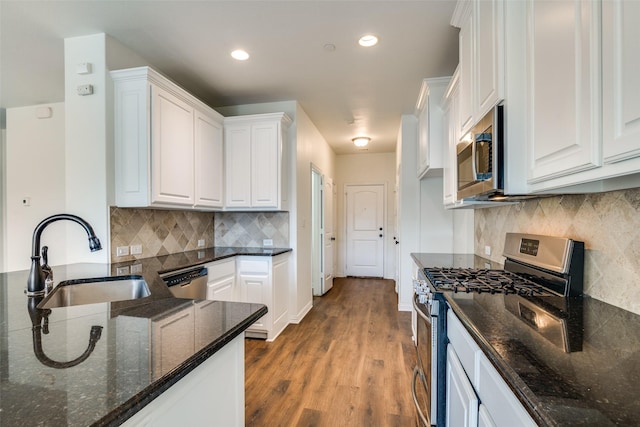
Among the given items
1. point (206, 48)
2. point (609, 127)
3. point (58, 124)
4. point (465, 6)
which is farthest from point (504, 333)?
point (58, 124)

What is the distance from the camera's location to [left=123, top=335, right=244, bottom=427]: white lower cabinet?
2.30 ft

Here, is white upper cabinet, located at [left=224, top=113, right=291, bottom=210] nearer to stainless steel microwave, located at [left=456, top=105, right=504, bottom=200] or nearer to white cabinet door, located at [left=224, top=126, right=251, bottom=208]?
white cabinet door, located at [left=224, top=126, right=251, bottom=208]

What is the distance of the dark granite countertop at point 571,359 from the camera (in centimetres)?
57

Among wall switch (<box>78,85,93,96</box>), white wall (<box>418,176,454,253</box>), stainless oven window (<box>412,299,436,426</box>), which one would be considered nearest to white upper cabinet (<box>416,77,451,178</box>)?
white wall (<box>418,176,454,253</box>)

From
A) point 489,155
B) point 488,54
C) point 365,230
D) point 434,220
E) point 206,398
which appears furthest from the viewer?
point 365,230

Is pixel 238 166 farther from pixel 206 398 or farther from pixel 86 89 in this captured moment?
pixel 206 398

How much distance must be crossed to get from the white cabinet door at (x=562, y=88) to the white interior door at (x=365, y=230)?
5234 mm

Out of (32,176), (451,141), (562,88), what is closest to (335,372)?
(451,141)

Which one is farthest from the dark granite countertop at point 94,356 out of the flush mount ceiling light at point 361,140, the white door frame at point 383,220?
the white door frame at point 383,220

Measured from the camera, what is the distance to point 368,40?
8.00 ft

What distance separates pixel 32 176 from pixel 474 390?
515 centimetres

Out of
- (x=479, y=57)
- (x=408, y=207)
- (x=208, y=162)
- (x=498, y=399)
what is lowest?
(x=498, y=399)

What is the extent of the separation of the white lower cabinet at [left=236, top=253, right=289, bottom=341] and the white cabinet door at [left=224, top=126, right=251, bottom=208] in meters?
0.69

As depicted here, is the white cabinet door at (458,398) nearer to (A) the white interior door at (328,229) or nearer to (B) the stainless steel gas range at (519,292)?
(B) the stainless steel gas range at (519,292)
